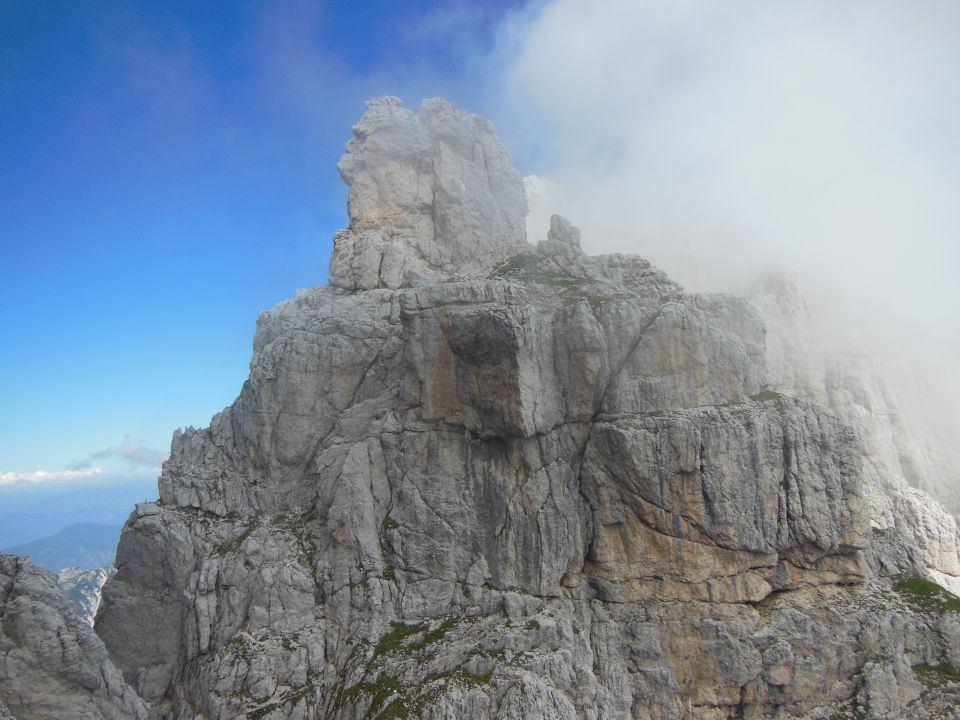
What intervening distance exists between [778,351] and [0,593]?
7101 cm

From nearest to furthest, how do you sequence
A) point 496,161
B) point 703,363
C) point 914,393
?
point 703,363
point 496,161
point 914,393

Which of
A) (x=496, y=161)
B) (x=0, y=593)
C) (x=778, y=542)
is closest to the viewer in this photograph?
(x=0, y=593)

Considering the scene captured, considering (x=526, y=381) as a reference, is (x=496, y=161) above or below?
above

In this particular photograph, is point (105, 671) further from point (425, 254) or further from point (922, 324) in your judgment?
point (922, 324)

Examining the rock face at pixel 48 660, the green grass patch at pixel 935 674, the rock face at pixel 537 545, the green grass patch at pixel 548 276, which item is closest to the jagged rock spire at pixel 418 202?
the green grass patch at pixel 548 276

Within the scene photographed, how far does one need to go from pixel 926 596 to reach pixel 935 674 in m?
5.14

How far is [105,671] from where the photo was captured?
31.6 metres

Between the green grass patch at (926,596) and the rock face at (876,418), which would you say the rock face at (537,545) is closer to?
the green grass patch at (926,596)

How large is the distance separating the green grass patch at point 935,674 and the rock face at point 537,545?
0.21 meters

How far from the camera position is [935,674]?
1430 inches

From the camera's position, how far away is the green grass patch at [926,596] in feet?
127

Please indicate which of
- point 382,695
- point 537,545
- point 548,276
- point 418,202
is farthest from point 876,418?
point 382,695

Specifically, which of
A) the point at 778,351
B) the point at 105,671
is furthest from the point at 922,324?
the point at 105,671

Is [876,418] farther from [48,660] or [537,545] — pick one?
[48,660]
